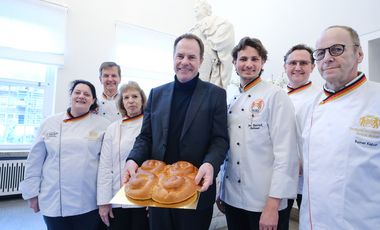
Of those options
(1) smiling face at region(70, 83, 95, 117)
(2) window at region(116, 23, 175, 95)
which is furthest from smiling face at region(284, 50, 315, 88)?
(2) window at region(116, 23, 175, 95)

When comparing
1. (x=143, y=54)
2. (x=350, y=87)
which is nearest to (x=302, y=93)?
(x=350, y=87)

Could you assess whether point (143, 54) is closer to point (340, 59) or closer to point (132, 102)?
point (132, 102)

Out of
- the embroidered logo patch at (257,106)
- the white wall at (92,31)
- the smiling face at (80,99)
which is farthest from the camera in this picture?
the white wall at (92,31)

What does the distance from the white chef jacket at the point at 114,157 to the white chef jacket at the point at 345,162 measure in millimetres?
957

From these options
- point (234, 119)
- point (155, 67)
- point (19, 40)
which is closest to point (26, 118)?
point (19, 40)

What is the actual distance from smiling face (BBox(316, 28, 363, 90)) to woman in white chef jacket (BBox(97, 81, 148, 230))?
1041 millimetres

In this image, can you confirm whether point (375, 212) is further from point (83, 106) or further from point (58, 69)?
point (58, 69)

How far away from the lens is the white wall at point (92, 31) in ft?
11.9

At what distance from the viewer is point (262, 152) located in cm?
109

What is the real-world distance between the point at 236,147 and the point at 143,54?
141 inches

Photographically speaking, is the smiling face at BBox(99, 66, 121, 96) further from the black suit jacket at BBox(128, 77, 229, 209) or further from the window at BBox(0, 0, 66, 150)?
the window at BBox(0, 0, 66, 150)

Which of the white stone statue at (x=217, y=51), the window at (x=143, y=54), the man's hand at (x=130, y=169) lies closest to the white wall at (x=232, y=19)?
the window at (x=143, y=54)

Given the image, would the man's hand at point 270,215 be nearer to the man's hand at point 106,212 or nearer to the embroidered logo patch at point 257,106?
the embroidered logo patch at point 257,106

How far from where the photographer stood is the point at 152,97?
1.20 m
